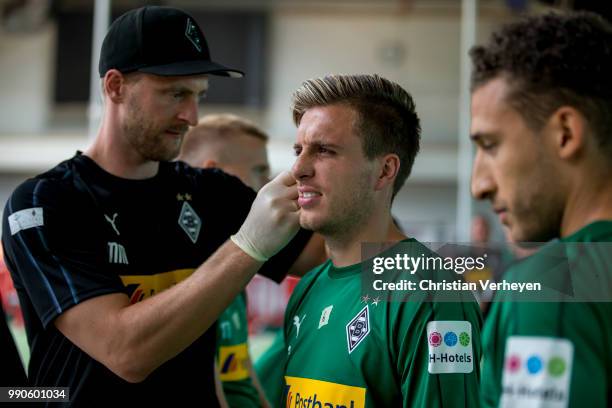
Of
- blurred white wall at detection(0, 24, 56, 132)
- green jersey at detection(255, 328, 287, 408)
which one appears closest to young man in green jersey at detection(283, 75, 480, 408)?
green jersey at detection(255, 328, 287, 408)

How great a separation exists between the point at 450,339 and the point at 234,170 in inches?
76.8

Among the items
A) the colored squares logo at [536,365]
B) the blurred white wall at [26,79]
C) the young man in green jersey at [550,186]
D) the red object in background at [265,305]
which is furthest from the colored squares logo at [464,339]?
the blurred white wall at [26,79]

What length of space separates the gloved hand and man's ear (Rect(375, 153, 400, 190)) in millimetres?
296

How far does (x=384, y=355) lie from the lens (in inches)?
84.0

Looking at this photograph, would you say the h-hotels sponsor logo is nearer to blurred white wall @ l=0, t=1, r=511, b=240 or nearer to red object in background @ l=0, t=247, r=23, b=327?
red object in background @ l=0, t=247, r=23, b=327

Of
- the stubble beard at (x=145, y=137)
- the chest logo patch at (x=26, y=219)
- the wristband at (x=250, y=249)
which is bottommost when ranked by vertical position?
the wristband at (x=250, y=249)

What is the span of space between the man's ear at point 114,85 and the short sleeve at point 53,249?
1.20 ft

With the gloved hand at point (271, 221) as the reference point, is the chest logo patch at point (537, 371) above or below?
below

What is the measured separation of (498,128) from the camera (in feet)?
5.34

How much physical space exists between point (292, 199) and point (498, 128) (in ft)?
2.85

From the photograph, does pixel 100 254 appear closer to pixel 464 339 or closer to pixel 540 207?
pixel 464 339

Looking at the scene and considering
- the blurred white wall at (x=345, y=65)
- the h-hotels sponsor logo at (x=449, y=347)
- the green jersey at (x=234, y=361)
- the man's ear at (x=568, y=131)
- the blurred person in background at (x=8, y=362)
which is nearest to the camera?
the man's ear at (x=568, y=131)

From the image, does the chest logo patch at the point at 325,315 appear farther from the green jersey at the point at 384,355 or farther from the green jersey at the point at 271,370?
the green jersey at the point at 271,370

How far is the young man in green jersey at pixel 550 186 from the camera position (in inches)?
54.2
